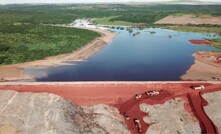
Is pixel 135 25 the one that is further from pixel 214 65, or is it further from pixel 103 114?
pixel 103 114

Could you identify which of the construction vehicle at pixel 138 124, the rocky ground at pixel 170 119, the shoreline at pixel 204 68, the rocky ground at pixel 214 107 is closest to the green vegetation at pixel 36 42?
the shoreline at pixel 204 68

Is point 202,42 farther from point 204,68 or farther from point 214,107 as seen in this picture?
point 214,107

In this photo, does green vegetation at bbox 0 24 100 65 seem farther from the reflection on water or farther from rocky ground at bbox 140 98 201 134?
rocky ground at bbox 140 98 201 134

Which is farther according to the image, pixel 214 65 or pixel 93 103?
pixel 214 65

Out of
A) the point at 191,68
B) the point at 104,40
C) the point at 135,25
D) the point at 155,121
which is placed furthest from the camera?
the point at 135,25

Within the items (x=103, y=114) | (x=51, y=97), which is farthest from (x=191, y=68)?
(x=51, y=97)

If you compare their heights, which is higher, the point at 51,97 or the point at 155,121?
the point at 51,97

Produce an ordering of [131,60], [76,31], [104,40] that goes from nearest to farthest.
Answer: [131,60]
[104,40]
[76,31]
